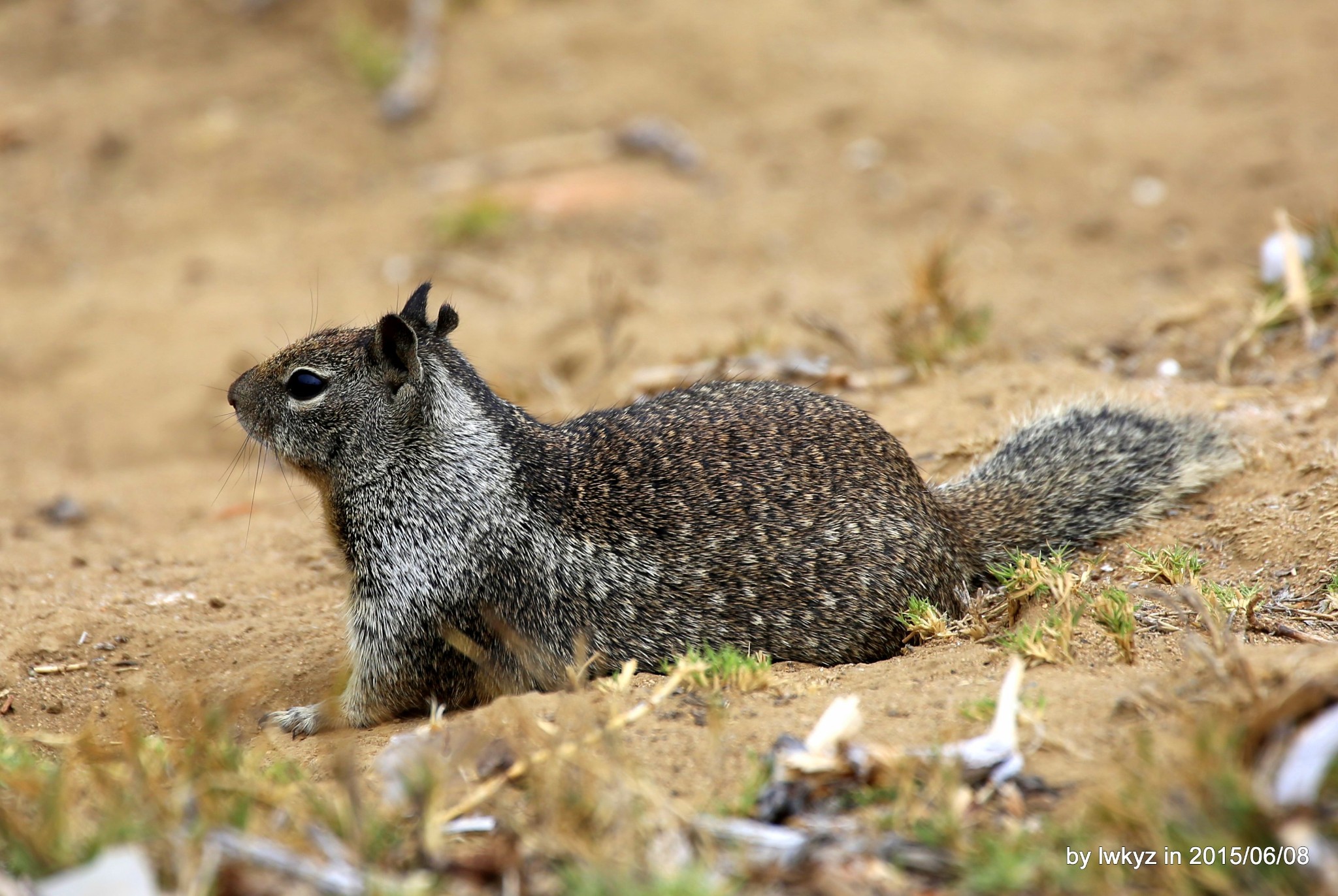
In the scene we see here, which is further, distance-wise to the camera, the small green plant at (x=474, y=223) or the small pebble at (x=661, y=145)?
the small pebble at (x=661, y=145)

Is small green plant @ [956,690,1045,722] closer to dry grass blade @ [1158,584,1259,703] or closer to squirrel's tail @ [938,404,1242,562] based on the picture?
dry grass blade @ [1158,584,1259,703]

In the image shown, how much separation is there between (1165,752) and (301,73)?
10.3 metres

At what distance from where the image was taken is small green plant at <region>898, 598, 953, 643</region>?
395 cm

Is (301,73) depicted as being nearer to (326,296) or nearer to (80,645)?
(326,296)

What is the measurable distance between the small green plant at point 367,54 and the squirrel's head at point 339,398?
7014 millimetres

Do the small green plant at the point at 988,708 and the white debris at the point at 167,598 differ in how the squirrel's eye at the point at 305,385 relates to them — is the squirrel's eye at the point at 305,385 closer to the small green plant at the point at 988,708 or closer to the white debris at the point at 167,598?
the white debris at the point at 167,598

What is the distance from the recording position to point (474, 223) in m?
9.02

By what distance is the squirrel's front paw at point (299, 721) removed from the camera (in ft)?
13.5

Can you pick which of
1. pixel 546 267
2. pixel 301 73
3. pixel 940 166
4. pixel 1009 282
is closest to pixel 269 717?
pixel 546 267

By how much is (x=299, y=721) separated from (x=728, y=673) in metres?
1.55

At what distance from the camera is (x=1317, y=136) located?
9.16 m

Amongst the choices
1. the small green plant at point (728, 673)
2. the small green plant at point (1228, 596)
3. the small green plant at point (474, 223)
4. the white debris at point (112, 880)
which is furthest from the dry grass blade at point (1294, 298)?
the small green plant at point (474, 223)

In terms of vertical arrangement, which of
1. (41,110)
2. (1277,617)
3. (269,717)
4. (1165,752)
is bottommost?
(269,717)

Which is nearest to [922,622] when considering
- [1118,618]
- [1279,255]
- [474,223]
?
[1118,618]
